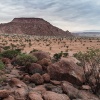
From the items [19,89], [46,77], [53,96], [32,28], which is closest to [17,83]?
[19,89]

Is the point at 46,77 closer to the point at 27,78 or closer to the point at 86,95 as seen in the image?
the point at 27,78

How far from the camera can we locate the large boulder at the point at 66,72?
45.9 feet

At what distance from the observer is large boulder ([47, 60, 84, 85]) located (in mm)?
13992

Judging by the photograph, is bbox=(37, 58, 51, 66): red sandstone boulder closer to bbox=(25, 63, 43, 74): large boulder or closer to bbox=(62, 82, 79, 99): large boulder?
bbox=(25, 63, 43, 74): large boulder

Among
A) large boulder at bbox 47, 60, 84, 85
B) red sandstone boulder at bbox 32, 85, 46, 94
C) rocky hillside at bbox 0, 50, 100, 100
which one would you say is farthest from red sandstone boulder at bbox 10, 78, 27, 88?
large boulder at bbox 47, 60, 84, 85

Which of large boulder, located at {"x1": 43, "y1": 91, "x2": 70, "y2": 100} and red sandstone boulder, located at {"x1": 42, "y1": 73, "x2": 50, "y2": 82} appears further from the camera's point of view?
red sandstone boulder, located at {"x1": 42, "y1": 73, "x2": 50, "y2": 82}

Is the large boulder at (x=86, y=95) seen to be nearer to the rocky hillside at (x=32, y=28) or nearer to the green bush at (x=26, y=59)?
the green bush at (x=26, y=59)

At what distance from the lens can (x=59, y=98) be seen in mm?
11820

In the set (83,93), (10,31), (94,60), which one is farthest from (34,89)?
(10,31)

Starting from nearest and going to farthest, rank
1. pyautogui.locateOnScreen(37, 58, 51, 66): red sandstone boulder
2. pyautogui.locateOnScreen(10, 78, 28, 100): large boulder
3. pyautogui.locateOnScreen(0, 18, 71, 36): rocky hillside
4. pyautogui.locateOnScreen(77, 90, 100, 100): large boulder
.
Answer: pyautogui.locateOnScreen(10, 78, 28, 100): large boulder → pyautogui.locateOnScreen(77, 90, 100, 100): large boulder → pyautogui.locateOnScreen(37, 58, 51, 66): red sandstone boulder → pyautogui.locateOnScreen(0, 18, 71, 36): rocky hillside

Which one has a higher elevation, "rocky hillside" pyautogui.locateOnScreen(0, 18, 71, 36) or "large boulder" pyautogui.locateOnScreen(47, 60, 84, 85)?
"rocky hillside" pyautogui.locateOnScreen(0, 18, 71, 36)

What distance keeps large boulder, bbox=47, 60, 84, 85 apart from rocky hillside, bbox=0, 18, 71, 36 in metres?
124

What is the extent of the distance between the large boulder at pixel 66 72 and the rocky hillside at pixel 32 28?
408ft

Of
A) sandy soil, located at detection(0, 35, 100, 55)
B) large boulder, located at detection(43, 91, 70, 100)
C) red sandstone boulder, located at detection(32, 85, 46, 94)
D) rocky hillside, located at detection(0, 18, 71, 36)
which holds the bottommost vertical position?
large boulder, located at detection(43, 91, 70, 100)
